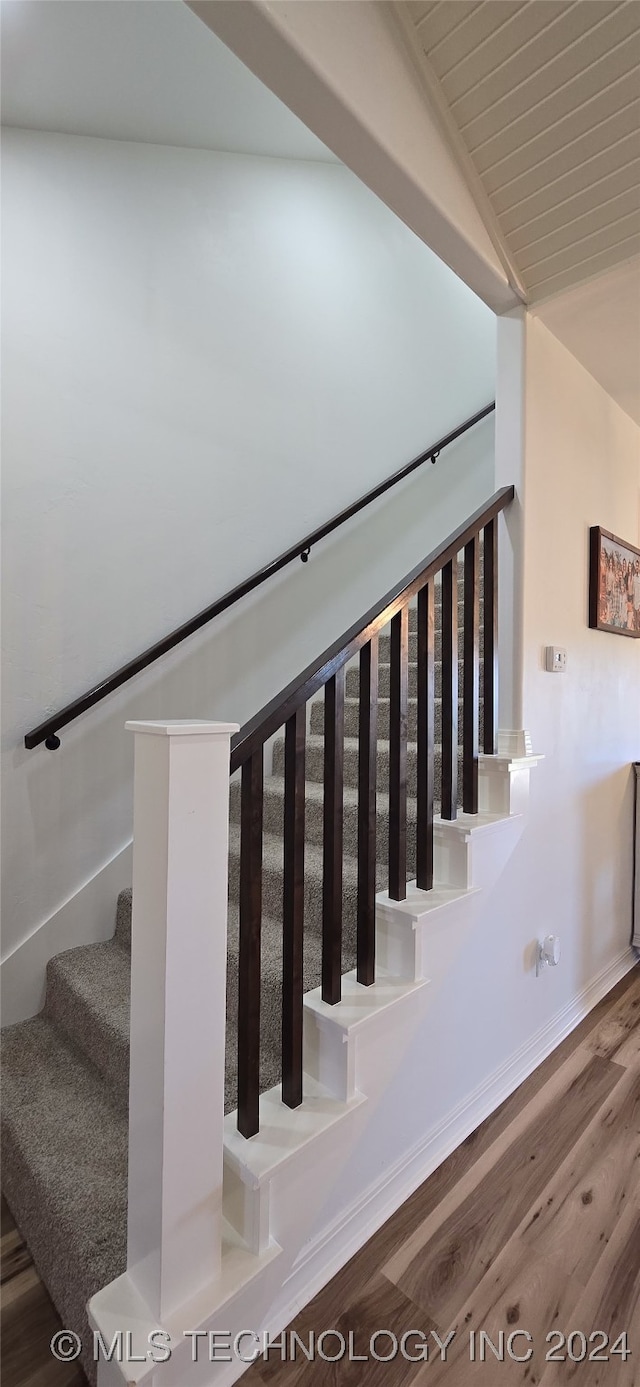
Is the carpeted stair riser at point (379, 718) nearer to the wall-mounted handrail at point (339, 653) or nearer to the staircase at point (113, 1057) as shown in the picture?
the staircase at point (113, 1057)

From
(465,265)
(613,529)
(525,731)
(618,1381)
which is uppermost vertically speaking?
(465,265)

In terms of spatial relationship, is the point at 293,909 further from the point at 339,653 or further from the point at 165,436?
the point at 165,436

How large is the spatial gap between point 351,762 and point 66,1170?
56.2 inches

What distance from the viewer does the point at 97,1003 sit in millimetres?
1680

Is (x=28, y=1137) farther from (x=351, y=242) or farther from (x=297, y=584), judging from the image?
(x=351, y=242)

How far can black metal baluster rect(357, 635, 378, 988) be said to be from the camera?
1.41 m

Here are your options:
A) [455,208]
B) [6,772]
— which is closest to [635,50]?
[455,208]

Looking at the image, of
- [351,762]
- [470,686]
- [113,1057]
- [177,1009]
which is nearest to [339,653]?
[470,686]

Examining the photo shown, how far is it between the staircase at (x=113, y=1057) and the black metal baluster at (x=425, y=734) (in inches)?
3.3

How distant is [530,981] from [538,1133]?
416 mm

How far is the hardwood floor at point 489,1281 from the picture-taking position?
3.63 ft

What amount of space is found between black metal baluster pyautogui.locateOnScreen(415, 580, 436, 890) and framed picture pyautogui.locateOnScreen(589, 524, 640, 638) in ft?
3.33

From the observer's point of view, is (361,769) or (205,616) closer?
(361,769)

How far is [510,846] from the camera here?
1.86 m
